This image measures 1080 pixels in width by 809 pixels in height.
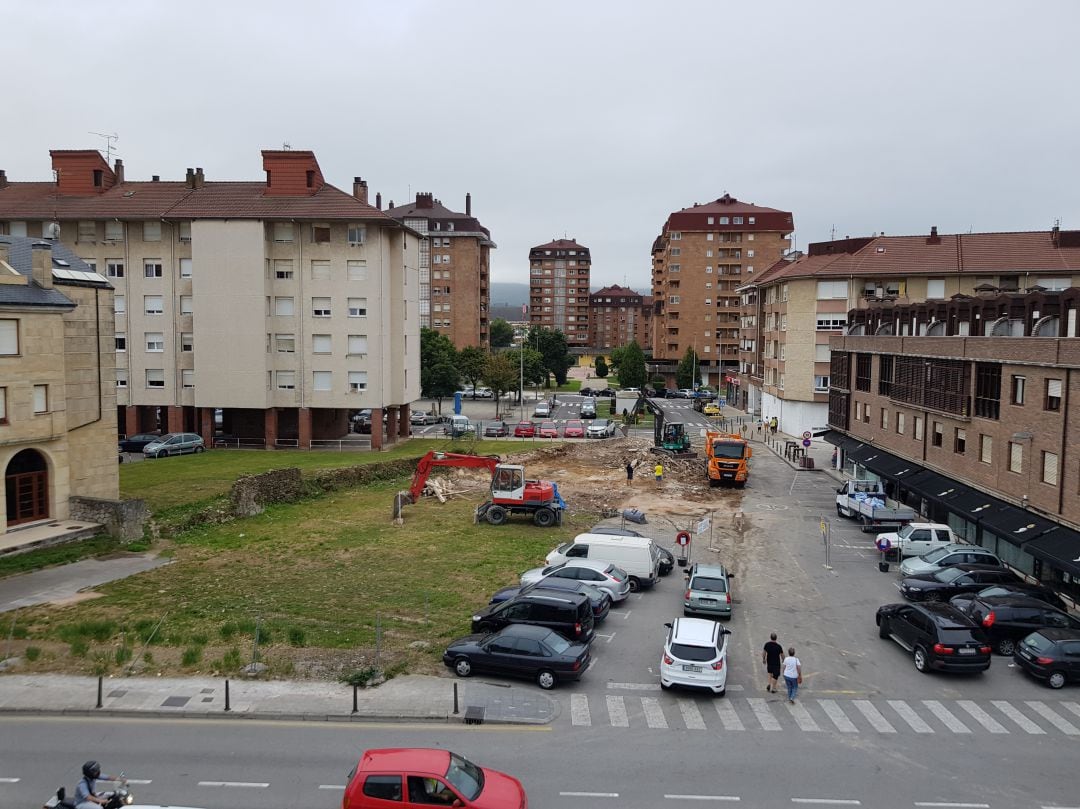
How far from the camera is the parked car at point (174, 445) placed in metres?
55.2

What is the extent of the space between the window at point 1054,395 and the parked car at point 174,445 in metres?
50.3

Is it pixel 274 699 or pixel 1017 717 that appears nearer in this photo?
pixel 274 699

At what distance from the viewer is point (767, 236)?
412ft

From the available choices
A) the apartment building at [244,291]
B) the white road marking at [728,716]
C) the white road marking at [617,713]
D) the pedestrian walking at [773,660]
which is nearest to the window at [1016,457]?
the pedestrian walking at [773,660]

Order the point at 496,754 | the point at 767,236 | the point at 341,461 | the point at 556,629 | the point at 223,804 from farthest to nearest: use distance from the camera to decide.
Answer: the point at 767,236 < the point at 341,461 < the point at 556,629 < the point at 496,754 < the point at 223,804

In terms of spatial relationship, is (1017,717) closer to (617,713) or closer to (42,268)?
(617,713)

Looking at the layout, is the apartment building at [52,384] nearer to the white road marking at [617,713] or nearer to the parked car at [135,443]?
the parked car at [135,443]

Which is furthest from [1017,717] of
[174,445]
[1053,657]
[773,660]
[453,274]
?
[453,274]

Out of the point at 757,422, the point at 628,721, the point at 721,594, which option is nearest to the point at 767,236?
the point at 757,422

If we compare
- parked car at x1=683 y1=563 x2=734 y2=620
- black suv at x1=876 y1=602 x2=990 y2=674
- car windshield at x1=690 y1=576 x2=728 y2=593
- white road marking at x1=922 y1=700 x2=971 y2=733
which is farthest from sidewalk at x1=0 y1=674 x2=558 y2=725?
black suv at x1=876 y1=602 x2=990 y2=674

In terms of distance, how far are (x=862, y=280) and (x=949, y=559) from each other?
4577 centimetres

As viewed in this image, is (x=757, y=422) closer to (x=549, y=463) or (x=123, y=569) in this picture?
(x=549, y=463)

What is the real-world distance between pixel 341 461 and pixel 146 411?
2103 centimetres

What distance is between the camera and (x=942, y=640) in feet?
70.5
